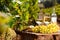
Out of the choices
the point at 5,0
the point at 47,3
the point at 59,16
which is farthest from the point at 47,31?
the point at 47,3

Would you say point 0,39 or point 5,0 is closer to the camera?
point 0,39

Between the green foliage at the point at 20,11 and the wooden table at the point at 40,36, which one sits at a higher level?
the green foliage at the point at 20,11

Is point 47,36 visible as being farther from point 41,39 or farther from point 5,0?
point 5,0

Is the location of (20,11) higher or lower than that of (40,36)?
higher

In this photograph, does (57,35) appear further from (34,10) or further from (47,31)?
(34,10)

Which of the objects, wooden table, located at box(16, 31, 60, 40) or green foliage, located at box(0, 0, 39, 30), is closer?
green foliage, located at box(0, 0, 39, 30)

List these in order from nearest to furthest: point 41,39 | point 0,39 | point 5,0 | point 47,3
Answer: point 0,39 → point 5,0 → point 41,39 → point 47,3

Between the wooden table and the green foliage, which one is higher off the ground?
the green foliage

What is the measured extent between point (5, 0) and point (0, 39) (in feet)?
3.54

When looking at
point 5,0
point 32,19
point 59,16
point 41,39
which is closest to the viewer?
point 5,0

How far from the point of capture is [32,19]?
623 centimetres

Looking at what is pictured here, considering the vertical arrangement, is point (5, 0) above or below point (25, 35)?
Answer: above

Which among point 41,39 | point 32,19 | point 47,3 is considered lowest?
point 41,39

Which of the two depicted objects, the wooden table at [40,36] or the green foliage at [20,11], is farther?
the wooden table at [40,36]
